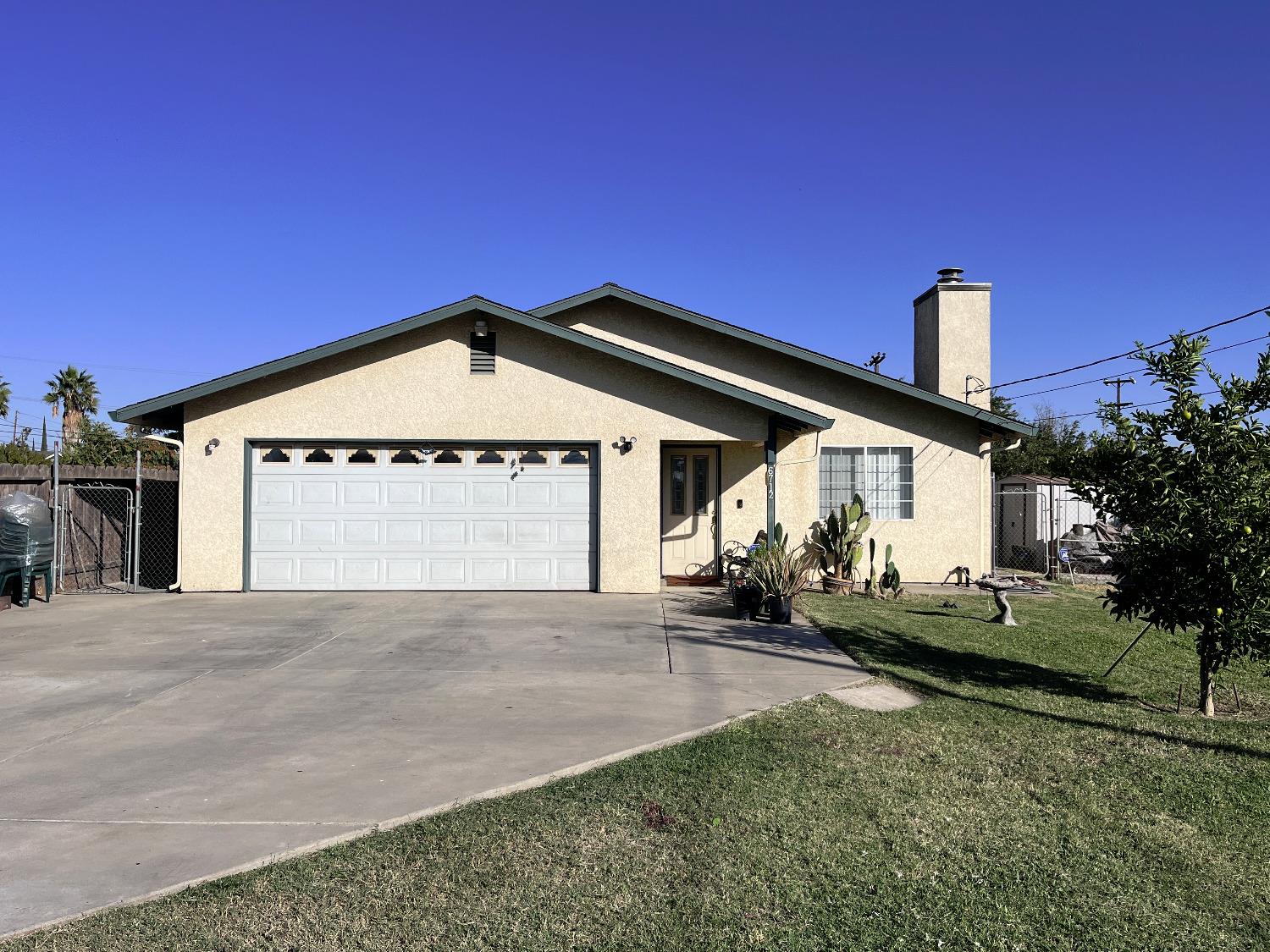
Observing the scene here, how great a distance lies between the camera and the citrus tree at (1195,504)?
6316mm

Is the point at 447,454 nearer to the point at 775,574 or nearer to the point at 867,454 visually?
the point at 775,574

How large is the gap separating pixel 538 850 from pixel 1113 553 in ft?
18.0

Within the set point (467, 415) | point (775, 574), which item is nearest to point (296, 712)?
point (775, 574)

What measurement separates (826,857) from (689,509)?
11.3 metres

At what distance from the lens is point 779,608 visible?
11008mm

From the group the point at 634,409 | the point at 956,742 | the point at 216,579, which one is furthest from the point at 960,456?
the point at 216,579

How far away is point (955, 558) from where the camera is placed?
15.4 metres

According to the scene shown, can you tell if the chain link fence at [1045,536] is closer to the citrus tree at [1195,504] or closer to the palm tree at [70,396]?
the citrus tree at [1195,504]

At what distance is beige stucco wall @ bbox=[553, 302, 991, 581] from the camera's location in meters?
15.2

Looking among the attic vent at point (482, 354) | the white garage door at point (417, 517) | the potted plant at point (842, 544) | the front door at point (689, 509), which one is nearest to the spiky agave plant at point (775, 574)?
the potted plant at point (842, 544)

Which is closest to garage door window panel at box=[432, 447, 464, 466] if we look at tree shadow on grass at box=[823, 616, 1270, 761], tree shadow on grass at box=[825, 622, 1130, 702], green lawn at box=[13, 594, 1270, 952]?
tree shadow on grass at box=[825, 622, 1130, 702]

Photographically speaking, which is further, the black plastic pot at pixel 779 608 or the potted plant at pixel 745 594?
the potted plant at pixel 745 594

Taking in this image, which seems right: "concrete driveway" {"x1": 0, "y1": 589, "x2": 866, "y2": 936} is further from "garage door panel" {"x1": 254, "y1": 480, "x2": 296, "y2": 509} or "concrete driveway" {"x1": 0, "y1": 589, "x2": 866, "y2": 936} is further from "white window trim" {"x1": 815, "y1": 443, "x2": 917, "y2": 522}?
"white window trim" {"x1": 815, "y1": 443, "x2": 917, "y2": 522}

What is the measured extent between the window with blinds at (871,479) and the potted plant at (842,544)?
527 mm
